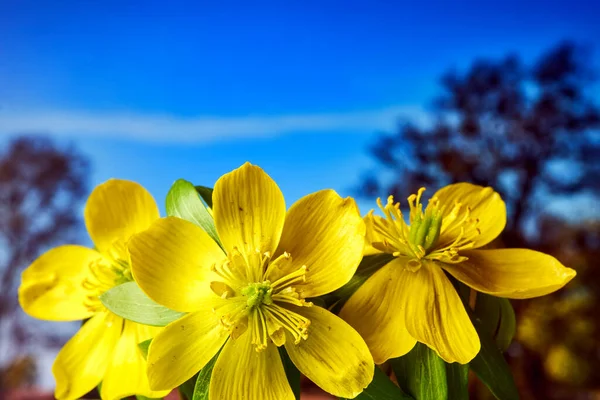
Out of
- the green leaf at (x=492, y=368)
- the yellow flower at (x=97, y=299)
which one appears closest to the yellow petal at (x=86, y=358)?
the yellow flower at (x=97, y=299)

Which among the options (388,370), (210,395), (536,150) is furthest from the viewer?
(536,150)

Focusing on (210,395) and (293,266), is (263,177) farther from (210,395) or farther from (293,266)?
(210,395)

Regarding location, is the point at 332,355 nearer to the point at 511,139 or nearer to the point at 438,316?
the point at 438,316

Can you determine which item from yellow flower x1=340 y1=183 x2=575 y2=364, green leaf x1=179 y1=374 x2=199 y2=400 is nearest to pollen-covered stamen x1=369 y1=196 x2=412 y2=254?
yellow flower x1=340 y1=183 x2=575 y2=364

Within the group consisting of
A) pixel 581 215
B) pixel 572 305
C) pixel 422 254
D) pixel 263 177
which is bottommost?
pixel 572 305

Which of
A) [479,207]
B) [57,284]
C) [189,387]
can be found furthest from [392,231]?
[57,284]

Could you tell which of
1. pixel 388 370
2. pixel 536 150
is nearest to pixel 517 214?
pixel 536 150

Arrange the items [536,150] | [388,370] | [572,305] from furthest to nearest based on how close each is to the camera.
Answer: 1. [536,150]
2. [572,305]
3. [388,370]
